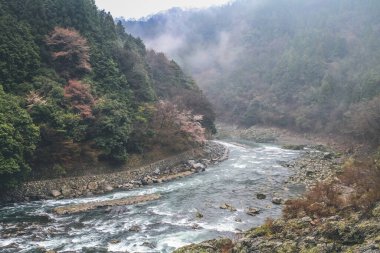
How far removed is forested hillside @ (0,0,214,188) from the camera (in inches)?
1156

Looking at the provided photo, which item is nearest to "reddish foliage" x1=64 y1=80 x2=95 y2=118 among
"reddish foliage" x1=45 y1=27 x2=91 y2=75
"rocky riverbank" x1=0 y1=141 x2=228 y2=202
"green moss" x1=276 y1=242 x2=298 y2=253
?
"reddish foliage" x1=45 y1=27 x2=91 y2=75

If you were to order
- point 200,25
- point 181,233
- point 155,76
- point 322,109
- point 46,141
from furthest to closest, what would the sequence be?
point 200,25, point 322,109, point 155,76, point 46,141, point 181,233

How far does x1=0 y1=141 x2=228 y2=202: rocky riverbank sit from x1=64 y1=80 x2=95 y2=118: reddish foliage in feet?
20.7

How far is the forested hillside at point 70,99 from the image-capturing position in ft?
96.3

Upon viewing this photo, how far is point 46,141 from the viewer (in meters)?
31.5

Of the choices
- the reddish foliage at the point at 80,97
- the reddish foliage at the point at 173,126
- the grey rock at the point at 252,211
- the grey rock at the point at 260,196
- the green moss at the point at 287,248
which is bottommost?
the grey rock at the point at 252,211

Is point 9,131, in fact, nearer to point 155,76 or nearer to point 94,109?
point 94,109

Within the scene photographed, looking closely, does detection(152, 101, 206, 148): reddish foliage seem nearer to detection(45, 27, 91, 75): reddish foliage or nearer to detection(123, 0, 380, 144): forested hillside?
detection(45, 27, 91, 75): reddish foliage

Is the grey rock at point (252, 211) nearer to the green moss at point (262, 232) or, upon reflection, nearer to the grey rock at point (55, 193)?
the green moss at point (262, 232)

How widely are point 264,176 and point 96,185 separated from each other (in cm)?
1529

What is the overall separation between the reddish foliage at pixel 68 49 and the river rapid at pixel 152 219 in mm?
16285

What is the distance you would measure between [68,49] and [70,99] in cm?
767

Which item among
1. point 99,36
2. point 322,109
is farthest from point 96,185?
point 322,109

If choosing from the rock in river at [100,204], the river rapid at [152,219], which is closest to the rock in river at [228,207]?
the river rapid at [152,219]
